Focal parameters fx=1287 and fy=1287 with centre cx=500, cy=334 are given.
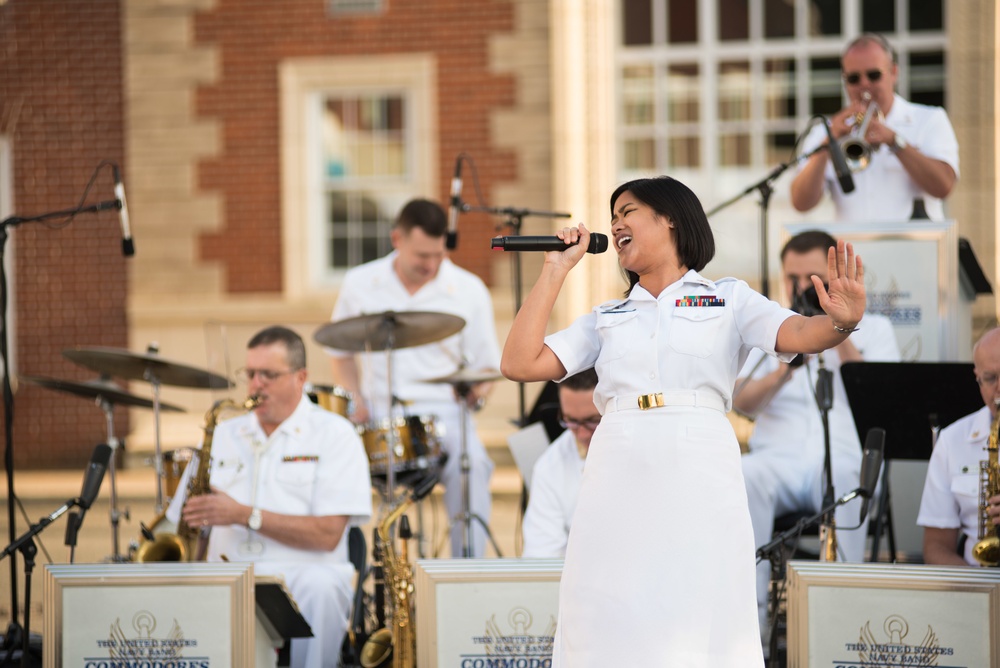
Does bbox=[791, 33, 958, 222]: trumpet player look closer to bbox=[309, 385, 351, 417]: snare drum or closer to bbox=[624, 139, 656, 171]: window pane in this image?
bbox=[309, 385, 351, 417]: snare drum

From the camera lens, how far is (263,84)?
12258 millimetres

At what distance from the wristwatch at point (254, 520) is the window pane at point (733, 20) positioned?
26.6 ft

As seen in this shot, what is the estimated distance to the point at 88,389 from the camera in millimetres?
6406

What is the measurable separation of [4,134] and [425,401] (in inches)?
293

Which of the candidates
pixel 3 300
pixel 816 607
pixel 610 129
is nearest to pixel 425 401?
pixel 3 300

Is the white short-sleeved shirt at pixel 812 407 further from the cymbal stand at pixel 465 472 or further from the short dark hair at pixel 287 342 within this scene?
the short dark hair at pixel 287 342

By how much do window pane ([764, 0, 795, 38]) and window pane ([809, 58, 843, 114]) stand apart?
0.38 m

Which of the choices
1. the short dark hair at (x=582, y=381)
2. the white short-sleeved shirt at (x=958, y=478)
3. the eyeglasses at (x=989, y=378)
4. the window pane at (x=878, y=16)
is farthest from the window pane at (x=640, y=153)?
the eyeglasses at (x=989, y=378)

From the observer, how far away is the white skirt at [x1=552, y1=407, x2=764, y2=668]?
3287mm

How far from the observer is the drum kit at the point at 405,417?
621cm

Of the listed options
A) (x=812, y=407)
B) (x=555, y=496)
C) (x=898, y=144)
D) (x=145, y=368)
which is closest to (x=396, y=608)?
(x=555, y=496)

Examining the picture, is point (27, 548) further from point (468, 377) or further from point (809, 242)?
point (809, 242)

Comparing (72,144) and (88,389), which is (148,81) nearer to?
(72,144)

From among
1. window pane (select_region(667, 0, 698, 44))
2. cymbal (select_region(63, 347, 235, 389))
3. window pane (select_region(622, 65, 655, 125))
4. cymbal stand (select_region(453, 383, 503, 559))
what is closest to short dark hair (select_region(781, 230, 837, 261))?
cymbal stand (select_region(453, 383, 503, 559))
